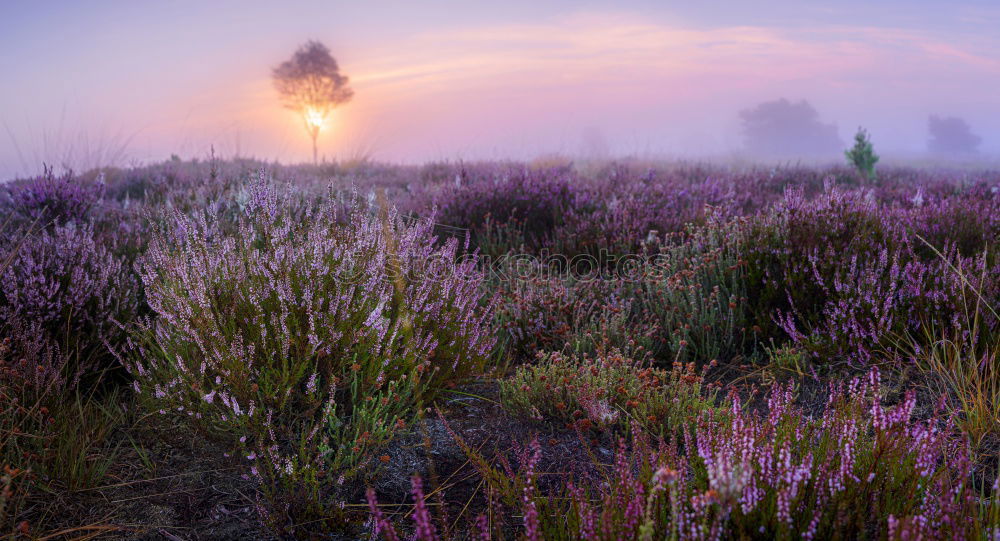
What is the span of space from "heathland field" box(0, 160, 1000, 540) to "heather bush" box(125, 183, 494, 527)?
0.02 metres

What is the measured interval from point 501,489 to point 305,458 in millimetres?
805

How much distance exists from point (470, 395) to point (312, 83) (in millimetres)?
31701

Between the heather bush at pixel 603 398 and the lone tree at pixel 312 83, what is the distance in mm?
29972

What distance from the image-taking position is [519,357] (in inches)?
174

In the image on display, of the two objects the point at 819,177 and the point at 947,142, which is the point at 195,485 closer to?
the point at 819,177

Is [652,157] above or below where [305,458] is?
above

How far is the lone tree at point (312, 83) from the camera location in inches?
1234

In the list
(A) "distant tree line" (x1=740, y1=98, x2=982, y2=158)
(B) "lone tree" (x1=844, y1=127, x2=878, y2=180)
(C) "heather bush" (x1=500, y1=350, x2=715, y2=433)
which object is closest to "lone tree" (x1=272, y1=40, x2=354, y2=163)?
(B) "lone tree" (x1=844, y1=127, x2=878, y2=180)

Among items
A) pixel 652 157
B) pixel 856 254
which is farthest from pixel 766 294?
pixel 652 157

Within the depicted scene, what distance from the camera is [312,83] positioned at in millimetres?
31828

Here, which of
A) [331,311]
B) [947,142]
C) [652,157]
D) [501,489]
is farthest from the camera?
[947,142]

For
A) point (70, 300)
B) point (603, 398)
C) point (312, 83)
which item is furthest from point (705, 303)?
point (312, 83)

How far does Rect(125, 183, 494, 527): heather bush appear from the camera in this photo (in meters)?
2.60

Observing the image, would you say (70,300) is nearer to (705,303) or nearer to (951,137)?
(705,303)
